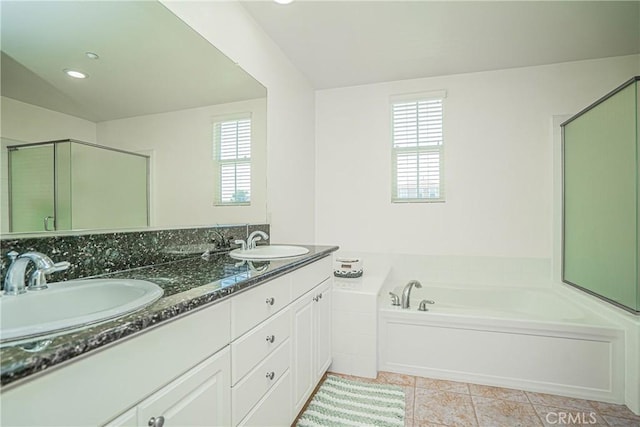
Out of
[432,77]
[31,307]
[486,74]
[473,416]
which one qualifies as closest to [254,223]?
[31,307]

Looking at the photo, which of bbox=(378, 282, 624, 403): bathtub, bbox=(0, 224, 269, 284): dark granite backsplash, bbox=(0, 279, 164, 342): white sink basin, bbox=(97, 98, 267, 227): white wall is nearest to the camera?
bbox=(0, 279, 164, 342): white sink basin

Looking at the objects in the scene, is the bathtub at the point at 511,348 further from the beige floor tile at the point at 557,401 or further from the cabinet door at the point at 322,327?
the cabinet door at the point at 322,327

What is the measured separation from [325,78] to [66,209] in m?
2.62

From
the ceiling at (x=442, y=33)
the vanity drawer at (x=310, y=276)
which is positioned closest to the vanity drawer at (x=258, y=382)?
the vanity drawer at (x=310, y=276)

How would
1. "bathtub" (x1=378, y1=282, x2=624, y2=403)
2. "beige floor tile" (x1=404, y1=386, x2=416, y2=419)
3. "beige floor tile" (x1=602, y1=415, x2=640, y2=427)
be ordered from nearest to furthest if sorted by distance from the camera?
1. "beige floor tile" (x1=602, y1=415, x2=640, y2=427)
2. "beige floor tile" (x1=404, y1=386, x2=416, y2=419)
3. "bathtub" (x1=378, y1=282, x2=624, y2=403)

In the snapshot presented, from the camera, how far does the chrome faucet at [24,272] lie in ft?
2.82

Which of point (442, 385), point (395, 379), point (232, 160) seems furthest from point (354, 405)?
point (232, 160)

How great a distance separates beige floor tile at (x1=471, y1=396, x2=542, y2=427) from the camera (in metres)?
1.78

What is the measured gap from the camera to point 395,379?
2.26m

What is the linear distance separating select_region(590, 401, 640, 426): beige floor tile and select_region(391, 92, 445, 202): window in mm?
1822

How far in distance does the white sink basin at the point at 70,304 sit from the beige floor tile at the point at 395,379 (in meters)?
1.85

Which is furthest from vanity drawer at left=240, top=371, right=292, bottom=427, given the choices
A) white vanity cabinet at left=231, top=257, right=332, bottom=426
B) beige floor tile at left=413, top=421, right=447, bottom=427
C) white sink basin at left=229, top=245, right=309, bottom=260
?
beige floor tile at left=413, top=421, right=447, bottom=427

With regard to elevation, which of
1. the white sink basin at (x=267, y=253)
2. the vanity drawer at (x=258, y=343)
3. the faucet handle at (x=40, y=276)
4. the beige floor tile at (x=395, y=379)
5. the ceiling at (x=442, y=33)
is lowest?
the beige floor tile at (x=395, y=379)

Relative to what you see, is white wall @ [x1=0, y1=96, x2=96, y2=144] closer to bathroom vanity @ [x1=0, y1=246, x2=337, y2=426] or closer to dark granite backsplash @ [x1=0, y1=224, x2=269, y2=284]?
dark granite backsplash @ [x1=0, y1=224, x2=269, y2=284]
